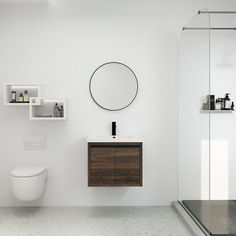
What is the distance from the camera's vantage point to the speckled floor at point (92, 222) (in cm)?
303

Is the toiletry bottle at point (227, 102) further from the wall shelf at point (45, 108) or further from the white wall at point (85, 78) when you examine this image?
the wall shelf at point (45, 108)

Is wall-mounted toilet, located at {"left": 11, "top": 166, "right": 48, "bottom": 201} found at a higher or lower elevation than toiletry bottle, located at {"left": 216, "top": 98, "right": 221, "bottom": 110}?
lower

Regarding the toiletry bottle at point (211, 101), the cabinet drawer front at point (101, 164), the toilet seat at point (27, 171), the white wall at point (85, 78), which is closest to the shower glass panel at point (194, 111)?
the toiletry bottle at point (211, 101)

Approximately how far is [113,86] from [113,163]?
1038 millimetres

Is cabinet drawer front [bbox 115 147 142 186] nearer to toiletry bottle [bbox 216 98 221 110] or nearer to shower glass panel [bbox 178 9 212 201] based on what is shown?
shower glass panel [bbox 178 9 212 201]

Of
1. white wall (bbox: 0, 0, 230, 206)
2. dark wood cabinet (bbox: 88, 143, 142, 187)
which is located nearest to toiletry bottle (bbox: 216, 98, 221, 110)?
dark wood cabinet (bbox: 88, 143, 142, 187)

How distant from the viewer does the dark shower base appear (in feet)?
7.75

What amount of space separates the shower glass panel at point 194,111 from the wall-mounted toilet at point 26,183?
176 centimetres

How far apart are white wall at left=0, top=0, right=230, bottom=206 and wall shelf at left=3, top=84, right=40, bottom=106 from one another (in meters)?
0.11

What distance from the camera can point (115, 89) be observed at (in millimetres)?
3875

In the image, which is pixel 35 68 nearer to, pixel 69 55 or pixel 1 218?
pixel 69 55

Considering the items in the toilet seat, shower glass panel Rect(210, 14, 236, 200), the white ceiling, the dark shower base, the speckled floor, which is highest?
the white ceiling

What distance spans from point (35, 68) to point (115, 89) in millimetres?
1096

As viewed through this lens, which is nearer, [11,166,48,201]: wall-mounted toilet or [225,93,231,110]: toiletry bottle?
[225,93,231,110]: toiletry bottle
